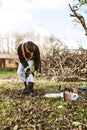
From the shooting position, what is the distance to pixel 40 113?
1060 cm

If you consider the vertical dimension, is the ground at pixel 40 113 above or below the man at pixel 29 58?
below

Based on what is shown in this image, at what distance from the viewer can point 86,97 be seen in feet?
41.8

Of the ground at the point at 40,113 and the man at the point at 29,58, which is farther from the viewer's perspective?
the man at the point at 29,58

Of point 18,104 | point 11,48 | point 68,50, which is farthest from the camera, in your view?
point 11,48

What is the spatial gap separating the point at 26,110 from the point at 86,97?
2.35 metres

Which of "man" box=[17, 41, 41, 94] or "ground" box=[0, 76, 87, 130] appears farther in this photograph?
"man" box=[17, 41, 41, 94]

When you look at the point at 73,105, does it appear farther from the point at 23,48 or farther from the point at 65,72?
the point at 65,72

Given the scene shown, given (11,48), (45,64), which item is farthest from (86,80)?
(11,48)

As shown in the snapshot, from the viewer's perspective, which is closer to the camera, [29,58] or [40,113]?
[40,113]

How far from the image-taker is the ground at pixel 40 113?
31.4 ft

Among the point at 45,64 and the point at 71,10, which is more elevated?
the point at 71,10

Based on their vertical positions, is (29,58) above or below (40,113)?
above

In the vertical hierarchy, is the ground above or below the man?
below

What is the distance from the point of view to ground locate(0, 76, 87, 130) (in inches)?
377
